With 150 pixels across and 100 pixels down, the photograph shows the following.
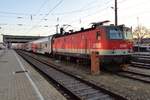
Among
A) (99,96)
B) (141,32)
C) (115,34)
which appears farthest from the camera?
(141,32)

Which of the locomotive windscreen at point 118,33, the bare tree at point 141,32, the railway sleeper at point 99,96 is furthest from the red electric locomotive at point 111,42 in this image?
the bare tree at point 141,32

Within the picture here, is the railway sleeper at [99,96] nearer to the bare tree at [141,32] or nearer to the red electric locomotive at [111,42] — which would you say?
the red electric locomotive at [111,42]

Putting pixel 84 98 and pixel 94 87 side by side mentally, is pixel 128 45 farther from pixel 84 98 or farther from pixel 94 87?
pixel 84 98

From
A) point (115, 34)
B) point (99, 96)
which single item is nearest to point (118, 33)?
point (115, 34)

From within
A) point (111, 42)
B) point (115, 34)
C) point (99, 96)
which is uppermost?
point (115, 34)

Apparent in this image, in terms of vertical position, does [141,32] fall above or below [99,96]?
above

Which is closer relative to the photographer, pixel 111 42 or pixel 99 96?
pixel 99 96

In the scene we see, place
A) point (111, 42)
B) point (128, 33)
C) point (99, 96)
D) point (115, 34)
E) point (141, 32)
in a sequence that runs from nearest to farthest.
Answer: point (99, 96), point (111, 42), point (115, 34), point (128, 33), point (141, 32)

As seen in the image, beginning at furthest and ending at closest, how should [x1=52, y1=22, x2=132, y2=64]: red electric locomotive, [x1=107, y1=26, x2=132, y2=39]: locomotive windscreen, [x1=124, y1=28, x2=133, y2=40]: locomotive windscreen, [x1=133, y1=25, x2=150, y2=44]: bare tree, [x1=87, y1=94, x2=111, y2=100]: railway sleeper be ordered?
[x1=133, y1=25, x2=150, y2=44]: bare tree
[x1=124, y1=28, x2=133, y2=40]: locomotive windscreen
[x1=107, y1=26, x2=132, y2=39]: locomotive windscreen
[x1=52, y1=22, x2=132, y2=64]: red electric locomotive
[x1=87, y1=94, x2=111, y2=100]: railway sleeper

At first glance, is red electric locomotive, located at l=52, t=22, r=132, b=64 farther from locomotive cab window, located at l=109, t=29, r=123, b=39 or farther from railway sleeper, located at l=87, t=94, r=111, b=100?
railway sleeper, located at l=87, t=94, r=111, b=100

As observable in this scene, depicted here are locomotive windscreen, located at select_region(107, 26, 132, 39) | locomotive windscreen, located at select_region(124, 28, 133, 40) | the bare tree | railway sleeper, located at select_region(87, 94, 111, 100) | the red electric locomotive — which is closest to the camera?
railway sleeper, located at select_region(87, 94, 111, 100)

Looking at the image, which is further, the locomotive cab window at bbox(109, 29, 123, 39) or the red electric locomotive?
the locomotive cab window at bbox(109, 29, 123, 39)

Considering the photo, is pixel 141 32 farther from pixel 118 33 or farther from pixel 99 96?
pixel 99 96

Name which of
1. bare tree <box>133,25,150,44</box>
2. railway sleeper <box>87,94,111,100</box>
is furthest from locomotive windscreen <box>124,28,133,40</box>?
bare tree <box>133,25,150,44</box>
